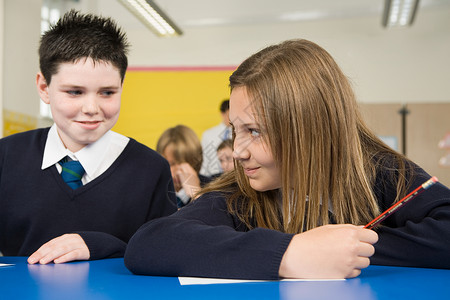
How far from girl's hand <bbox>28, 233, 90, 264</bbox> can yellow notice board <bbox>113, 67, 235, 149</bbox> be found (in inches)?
177

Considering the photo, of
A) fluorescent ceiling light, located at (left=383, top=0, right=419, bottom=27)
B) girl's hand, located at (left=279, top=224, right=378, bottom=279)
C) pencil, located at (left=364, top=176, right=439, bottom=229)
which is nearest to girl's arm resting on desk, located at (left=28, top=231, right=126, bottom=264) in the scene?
girl's hand, located at (left=279, top=224, right=378, bottom=279)

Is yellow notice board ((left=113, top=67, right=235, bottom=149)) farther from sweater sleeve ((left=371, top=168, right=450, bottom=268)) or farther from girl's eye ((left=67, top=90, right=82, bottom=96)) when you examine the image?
sweater sleeve ((left=371, top=168, right=450, bottom=268))

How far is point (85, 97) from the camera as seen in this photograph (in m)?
1.32

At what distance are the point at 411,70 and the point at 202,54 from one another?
2320 millimetres

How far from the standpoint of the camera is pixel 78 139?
4.56 ft

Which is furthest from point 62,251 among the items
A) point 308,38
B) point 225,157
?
point 308,38

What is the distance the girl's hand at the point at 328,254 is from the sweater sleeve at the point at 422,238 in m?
0.14

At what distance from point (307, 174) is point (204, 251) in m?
0.33

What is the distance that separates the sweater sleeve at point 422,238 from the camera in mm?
885

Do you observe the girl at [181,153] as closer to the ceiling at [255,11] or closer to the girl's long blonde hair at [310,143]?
the girl's long blonde hair at [310,143]

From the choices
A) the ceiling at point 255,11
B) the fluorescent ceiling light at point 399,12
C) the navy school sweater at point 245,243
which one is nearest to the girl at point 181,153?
the navy school sweater at point 245,243

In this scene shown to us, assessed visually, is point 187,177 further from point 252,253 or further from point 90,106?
point 252,253

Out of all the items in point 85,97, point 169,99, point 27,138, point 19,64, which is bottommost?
point 27,138

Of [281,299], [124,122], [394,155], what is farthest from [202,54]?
[281,299]
